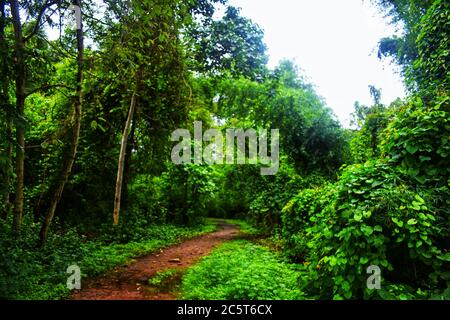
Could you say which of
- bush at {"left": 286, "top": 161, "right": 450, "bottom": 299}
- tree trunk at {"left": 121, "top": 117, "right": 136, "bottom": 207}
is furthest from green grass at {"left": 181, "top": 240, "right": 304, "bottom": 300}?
tree trunk at {"left": 121, "top": 117, "right": 136, "bottom": 207}

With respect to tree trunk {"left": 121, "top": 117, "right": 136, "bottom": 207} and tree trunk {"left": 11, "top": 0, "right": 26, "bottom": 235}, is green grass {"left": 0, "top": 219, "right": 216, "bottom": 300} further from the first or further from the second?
tree trunk {"left": 121, "top": 117, "right": 136, "bottom": 207}

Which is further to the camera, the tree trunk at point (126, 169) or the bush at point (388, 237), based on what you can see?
the tree trunk at point (126, 169)

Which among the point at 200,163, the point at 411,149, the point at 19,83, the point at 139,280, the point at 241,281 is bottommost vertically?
the point at 139,280

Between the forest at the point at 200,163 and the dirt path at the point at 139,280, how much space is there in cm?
6

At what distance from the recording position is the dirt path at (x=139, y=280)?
17.0 ft

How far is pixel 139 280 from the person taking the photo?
20.3ft

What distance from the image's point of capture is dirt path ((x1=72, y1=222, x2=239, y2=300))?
5174mm

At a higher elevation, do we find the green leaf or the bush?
the green leaf

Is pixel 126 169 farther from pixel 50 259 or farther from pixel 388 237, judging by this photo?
pixel 388 237

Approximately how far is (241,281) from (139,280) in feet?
7.84

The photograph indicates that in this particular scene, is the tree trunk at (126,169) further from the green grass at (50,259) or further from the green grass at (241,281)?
the green grass at (241,281)

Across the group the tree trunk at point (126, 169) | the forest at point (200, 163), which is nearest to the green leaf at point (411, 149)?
the forest at point (200, 163)

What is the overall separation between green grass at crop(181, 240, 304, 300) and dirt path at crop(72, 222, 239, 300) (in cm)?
45

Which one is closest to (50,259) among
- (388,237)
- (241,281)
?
(241,281)
